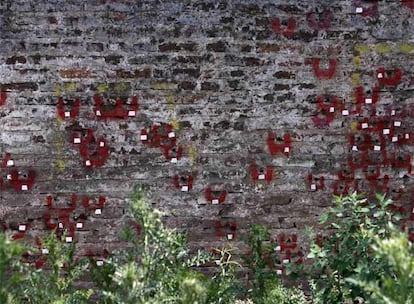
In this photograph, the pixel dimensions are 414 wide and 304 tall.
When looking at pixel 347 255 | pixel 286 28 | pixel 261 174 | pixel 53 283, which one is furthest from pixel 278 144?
pixel 53 283

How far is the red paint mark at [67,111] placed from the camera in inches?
205

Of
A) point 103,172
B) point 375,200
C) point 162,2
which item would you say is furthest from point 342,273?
point 162,2

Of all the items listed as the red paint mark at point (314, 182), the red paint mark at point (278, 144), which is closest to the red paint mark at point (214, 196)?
the red paint mark at point (278, 144)

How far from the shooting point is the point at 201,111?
5270mm

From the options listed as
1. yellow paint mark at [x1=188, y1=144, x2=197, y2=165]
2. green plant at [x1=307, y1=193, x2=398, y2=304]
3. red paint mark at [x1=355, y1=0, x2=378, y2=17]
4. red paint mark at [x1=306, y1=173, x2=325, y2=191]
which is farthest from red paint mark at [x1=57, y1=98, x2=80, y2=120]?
red paint mark at [x1=355, y1=0, x2=378, y2=17]

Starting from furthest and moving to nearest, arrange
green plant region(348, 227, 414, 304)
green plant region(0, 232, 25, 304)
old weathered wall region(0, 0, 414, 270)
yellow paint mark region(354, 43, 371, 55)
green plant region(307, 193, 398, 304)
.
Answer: yellow paint mark region(354, 43, 371, 55) → old weathered wall region(0, 0, 414, 270) → green plant region(307, 193, 398, 304) → green plant region(0, 232, 25, 304) → green plant region(348, 227, 414, 304)

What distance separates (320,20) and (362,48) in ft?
1.23

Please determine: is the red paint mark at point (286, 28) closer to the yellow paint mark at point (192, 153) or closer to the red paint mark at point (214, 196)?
the yellow paint mark at point (192, 153)

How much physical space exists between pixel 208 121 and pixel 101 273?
1.54 metres

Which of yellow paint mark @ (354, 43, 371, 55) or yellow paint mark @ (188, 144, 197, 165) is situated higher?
yellow paint mark @ (354, 43, 371, 55)

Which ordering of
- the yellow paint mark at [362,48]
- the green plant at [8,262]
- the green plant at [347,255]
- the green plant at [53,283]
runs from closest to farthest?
the green plant at [8,262] → the green plant at [53,283] → the green plant at [347,255] → the yellow paint mark at [362,48]

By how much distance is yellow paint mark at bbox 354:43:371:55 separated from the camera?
5.27 metres

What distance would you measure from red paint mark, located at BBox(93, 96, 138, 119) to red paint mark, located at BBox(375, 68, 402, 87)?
5.94 ft

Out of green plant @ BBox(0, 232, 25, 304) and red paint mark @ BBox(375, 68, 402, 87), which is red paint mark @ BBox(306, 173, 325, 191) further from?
green plant @ BBox(0, 232, 25, 304)
